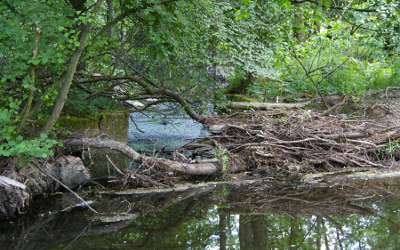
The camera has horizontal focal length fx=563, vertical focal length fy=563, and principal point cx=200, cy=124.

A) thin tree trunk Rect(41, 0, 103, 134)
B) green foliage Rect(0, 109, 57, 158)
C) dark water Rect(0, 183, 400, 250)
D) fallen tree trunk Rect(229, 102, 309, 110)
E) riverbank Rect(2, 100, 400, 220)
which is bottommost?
dark water Rect(0, 183, 400, 250)

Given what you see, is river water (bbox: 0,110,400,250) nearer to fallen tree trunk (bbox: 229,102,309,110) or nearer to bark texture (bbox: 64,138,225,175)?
bark texture (bbox: 64,138,225,175)

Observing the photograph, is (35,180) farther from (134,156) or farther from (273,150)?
(273,150)

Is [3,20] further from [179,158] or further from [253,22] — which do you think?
[253,22]

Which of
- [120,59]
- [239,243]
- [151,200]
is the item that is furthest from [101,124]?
[239,243]

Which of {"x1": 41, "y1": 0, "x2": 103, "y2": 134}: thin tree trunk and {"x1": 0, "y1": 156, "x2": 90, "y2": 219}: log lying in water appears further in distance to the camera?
{"x1": 41, "y1": 0, "x2": 103, "y2": 134}: thin tree trunk

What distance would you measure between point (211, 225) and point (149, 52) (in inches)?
124

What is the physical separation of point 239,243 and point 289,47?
644 cm

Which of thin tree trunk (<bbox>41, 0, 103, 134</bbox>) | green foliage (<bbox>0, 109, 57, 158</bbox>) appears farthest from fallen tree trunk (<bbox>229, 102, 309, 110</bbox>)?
green foliage (<bbox>0, 109, 57, 158</bbox>)

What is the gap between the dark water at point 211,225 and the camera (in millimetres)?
5363

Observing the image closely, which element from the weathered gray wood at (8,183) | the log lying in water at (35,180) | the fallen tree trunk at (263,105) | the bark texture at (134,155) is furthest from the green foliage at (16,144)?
the fallen tree trunk at (263,105)

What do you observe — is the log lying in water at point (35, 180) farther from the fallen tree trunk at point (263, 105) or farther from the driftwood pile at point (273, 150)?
the fallen tree trunk at point (263, 105)

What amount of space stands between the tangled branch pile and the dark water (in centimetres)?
137

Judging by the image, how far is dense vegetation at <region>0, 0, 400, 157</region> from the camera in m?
5.80

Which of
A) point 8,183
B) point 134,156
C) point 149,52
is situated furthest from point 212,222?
point 149,52
